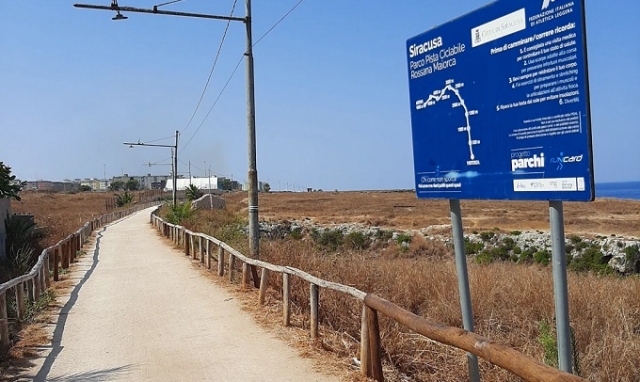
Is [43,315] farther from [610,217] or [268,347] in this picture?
[610,217]

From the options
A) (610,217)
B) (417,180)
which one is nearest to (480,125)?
(417,180)

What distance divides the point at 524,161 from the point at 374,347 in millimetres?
3015

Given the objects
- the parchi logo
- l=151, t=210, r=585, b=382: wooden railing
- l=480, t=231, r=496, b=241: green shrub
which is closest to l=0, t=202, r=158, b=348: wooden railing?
l=151, t=210, r=585, b=382: wooden railing

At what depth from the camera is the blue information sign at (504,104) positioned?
3539mm

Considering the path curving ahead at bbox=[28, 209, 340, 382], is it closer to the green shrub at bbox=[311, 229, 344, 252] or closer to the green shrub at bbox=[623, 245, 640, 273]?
the green shrub at bbox=[623, 245, 640, 273]

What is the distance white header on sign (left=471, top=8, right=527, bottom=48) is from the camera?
390 cm

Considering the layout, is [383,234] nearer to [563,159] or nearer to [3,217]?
[3,217]

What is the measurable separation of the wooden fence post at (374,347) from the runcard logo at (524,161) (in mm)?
2775

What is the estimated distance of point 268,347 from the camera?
7.86 metres

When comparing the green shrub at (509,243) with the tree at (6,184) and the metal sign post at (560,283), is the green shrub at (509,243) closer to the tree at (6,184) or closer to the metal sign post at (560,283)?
the tree at (6,184)

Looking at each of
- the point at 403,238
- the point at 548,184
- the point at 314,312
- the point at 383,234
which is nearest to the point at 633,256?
the point at 403,238

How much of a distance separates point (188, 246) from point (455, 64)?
705 inches

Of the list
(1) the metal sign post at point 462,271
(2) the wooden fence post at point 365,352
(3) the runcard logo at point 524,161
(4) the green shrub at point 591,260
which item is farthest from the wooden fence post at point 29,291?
(4) the green shrub at point 591,260

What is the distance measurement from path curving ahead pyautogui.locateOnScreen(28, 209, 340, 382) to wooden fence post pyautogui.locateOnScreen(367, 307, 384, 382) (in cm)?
46
